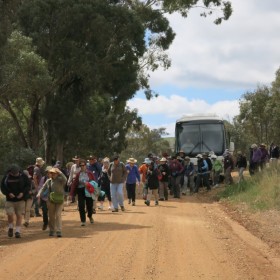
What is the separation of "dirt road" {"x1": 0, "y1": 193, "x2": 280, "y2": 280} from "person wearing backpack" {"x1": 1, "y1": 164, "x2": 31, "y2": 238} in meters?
0.63

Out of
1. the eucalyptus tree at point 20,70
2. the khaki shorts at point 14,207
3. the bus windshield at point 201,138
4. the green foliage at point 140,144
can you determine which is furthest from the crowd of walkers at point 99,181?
the green foliage at point 140,144

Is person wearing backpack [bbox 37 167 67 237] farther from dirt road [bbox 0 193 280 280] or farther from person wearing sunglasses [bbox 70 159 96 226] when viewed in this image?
person wearing sunglasses [bbox 70 159 96 226]

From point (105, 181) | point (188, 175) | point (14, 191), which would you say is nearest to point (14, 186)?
point (14, 191)

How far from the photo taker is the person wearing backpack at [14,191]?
13219 millimetres

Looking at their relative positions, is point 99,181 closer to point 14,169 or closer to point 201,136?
point 14,169

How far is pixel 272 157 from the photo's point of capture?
2836 centimetres

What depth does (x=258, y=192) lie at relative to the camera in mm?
20359

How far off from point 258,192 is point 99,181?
6.00m

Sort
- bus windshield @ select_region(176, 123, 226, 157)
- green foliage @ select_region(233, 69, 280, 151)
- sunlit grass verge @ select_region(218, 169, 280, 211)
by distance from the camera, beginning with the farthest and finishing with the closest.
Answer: green foliage @ select_region(233, 69, 280, 151) < bus windshield @ select_region(176, 123, 226, 157) < sunlit grass verge @ select_region(218, 169, 280, 211)

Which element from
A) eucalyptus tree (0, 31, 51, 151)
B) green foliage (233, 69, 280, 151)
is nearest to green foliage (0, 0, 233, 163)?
eucalyptus tree (0, 31, 51, 151)

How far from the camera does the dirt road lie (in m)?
8.80

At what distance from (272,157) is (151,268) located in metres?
20.4

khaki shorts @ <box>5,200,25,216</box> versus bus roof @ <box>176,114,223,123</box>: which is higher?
bus roof @ <box>176,114,223,123</box>

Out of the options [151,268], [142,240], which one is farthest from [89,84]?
[151,268]
